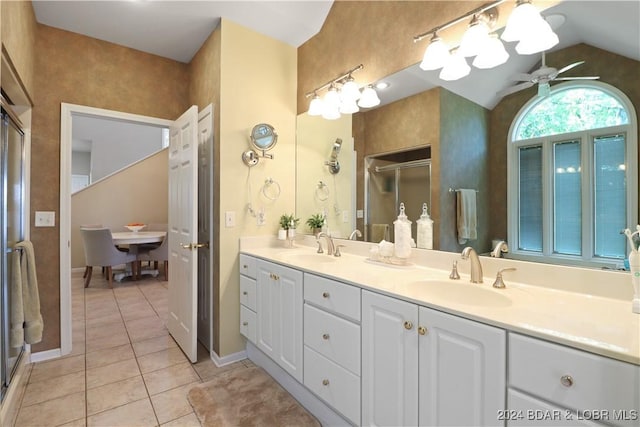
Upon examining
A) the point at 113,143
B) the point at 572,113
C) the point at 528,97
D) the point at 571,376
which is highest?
the point at 113,143

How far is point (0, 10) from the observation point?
4.70 ft

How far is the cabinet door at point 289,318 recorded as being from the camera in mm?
1785

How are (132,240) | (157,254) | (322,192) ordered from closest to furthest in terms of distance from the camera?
(322,192) → (132,240) → (157,254)

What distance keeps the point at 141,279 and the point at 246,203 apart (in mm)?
3722

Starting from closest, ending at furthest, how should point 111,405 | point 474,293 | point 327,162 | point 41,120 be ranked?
point 474,293 < point 111,405 < point 41,120 < point 327,162

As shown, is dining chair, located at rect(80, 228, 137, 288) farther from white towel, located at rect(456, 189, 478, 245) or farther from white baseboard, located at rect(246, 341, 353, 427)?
white towel, located at rect(456, 189, 478, 245)

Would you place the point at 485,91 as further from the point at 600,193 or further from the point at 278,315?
the point at 278,315

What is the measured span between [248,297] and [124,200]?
5159mm

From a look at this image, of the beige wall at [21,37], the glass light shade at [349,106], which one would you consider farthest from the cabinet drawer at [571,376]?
the beige wall at [21,37]

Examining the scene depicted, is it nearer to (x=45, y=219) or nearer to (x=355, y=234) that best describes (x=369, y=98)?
(x=355, y=234)

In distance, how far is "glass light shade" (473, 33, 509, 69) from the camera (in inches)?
58.1

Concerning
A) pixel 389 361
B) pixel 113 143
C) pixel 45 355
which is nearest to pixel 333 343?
pixel 389 361

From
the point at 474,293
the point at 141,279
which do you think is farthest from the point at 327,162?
the point at 141,279

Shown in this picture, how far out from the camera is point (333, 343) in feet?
5.08
